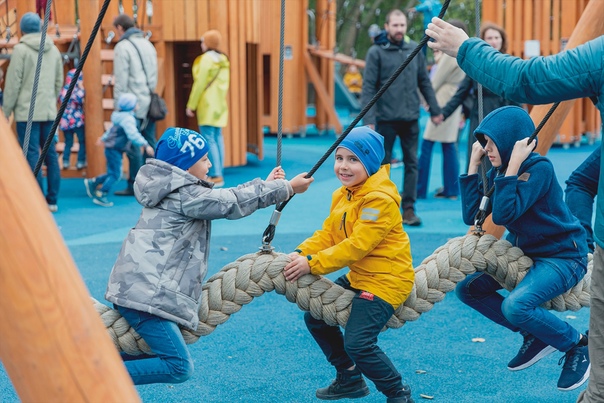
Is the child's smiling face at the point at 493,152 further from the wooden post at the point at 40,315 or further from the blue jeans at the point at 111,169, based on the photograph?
the blue jeans at the point at 111,169

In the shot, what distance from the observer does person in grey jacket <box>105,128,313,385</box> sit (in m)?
3.32

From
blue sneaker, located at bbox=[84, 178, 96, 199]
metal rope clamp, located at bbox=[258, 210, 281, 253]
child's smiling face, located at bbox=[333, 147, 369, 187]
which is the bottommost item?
blue sneaker, located at bbox=[84, 178, 96, 199]

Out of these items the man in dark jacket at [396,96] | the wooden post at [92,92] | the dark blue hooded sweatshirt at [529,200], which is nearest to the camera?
the dark blue hooded sweatshirt at [529,200]

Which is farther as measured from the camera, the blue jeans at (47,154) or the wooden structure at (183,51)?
the wooden structure at (183,51)

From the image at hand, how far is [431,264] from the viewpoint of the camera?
387 cm

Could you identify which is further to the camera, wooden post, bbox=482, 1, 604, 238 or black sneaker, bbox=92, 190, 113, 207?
black sneaker, bbox=92, 190, 113, 207

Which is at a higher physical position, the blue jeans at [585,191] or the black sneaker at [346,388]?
the blue jeans at [585,191]

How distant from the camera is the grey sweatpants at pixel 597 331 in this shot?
2672 millimetres

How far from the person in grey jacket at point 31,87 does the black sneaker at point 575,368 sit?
5.92 metres

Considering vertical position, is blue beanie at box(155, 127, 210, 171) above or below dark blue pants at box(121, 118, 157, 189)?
above

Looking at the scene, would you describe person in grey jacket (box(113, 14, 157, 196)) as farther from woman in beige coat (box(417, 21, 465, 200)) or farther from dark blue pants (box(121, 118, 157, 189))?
woman in beige coat (box(417, 21, 465, 200))

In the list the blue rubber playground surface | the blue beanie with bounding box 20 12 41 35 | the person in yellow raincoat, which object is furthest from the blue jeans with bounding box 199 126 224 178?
the blue rubber playground surface

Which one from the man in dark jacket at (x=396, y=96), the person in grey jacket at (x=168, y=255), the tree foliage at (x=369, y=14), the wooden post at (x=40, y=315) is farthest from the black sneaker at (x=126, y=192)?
the tree foliage at (x=369, y=14)

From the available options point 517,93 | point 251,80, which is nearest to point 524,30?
point 251,80
